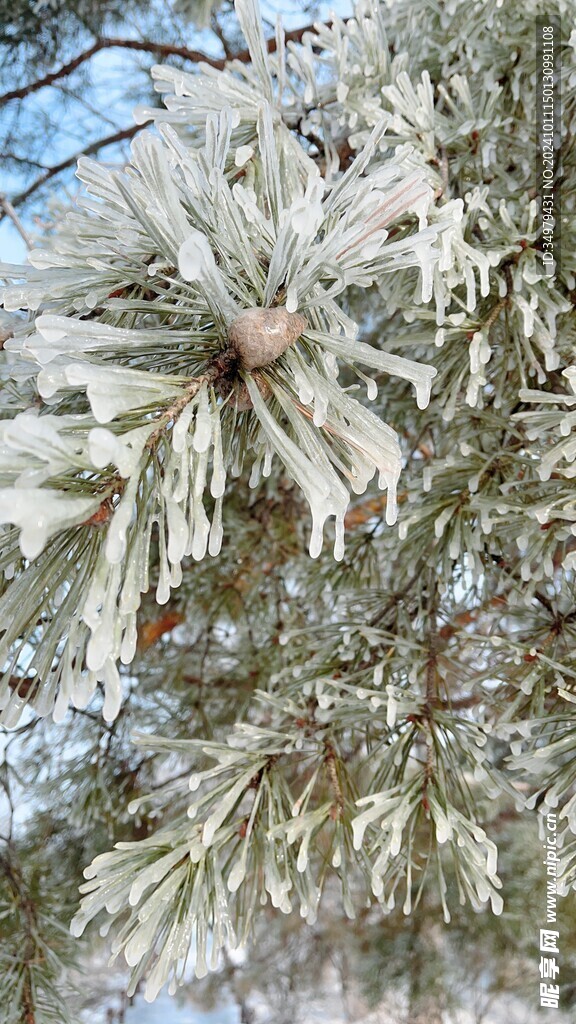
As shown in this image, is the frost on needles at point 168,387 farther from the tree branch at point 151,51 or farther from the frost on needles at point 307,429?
the tree branch at point 151,51

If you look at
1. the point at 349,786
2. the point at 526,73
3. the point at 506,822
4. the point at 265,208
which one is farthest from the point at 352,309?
the point at 506,822

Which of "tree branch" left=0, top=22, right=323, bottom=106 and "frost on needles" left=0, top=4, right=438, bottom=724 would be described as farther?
"tree branch" left=0, top=22, right=323, bottom=106

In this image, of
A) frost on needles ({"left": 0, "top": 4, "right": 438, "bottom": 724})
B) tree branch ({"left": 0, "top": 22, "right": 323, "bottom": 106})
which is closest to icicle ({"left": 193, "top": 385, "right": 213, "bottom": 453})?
frost on needles ({"left": 0, "top": 4, "right": 438, "bottom": 724})

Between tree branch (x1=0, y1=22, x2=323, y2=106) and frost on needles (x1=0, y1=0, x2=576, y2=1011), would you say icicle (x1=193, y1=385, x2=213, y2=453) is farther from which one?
tree branch (x1=0, y1=22, x2=323, y2=106)

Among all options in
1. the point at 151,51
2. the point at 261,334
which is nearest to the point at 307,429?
the point at 261,334

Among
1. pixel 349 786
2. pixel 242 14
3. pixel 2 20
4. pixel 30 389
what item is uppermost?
pixel 2 20

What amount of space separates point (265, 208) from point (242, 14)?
4.0 inches

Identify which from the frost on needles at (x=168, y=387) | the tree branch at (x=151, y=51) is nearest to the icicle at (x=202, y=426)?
the frost on needles at (x=168, y=387)

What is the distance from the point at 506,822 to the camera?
1.48 metres

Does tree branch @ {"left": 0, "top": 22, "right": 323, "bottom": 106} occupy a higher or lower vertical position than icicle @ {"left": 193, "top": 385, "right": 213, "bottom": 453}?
higher

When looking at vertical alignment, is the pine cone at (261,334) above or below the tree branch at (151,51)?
below

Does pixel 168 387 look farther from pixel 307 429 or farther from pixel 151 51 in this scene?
pixel 151 51

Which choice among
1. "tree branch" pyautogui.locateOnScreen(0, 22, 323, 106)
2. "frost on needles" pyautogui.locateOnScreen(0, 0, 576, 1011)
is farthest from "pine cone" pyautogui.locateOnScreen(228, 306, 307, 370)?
"tree branch" pyautogui.locateOnScreen(0, 22, 323, 106)

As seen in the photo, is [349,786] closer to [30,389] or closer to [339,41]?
[30,389]
